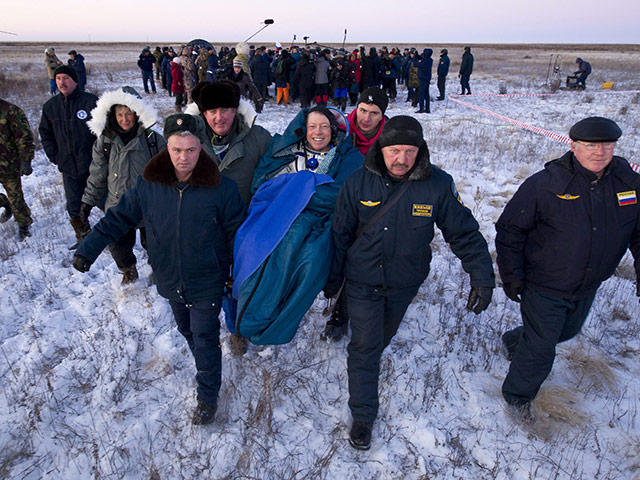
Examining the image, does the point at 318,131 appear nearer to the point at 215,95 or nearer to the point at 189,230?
the point at 215,95

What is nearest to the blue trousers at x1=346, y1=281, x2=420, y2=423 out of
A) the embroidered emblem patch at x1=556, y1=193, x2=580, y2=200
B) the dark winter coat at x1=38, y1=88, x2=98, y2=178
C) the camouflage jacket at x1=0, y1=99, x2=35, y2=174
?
the embroidered emblem patch at x1=556, y1=193, x2=580, y2=200

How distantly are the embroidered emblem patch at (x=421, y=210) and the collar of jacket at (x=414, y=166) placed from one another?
17 centimetres

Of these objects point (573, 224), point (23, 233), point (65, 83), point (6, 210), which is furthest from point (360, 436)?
point (6, 210)

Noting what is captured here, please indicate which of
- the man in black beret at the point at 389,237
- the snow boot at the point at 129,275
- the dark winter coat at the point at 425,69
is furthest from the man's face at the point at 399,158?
the dark winter coat at the point at 425,69

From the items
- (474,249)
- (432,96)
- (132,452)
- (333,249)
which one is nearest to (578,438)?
(474,249)

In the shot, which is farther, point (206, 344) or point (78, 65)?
point (78, 65)

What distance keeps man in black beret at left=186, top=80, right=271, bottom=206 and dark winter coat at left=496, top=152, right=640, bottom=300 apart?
198cm

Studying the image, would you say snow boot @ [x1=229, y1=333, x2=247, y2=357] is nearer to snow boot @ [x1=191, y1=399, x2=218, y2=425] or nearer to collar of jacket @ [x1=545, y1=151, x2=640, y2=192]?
snow boot @ [x1=191, y1=399, x2=218, y2=425]

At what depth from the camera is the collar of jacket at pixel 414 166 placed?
2420mm

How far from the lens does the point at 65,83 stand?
4.27 metres

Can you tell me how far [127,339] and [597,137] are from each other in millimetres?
3856

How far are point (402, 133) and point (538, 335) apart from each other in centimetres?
164

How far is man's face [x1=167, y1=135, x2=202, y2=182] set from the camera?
239 cm

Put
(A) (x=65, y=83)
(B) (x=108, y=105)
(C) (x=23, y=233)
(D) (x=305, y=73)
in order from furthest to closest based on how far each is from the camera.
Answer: (D) (x=305, y=73) → (C) (x=23, y=233) → (A) (x=65, y=83) → (B) (x=108, y=105)
